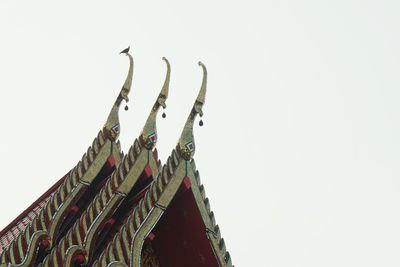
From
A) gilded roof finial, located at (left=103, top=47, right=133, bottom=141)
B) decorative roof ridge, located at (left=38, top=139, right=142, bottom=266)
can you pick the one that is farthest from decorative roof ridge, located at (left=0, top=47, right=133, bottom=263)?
decorative roof ridge, located at (left=38, top=139, right=142, bottom=266)

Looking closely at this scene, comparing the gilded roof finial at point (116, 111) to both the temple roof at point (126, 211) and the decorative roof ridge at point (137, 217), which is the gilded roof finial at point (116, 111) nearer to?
the temple roof at point (126, 211)

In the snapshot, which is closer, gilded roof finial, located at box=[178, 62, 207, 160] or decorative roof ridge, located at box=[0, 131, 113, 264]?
decorative roof ridge, located at box=[0, 131, 113, 264]

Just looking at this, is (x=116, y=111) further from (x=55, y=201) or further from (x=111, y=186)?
(x=55, y=201)

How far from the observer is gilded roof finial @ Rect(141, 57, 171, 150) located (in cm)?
1162

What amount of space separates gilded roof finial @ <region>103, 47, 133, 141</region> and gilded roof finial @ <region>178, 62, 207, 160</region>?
91 centimetres

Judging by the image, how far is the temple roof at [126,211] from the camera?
10.4 meters

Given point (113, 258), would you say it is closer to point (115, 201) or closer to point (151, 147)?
point (115, 201)

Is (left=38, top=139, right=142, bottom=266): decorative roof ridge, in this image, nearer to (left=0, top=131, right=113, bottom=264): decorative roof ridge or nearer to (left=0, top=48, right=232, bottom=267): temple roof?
(left=0, top=48, right=232, bottom=267): temple roof

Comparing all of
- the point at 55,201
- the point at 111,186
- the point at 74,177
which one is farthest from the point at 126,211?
the point at 55,201

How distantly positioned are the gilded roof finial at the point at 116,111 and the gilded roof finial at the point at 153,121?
44cm

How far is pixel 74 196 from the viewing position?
1098 cm

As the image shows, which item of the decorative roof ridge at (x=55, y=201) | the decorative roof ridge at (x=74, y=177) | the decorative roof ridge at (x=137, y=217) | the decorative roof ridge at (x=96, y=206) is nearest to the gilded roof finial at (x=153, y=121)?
the decorative roof ridge at (x=96, y=206)

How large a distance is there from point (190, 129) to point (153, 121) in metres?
0.52

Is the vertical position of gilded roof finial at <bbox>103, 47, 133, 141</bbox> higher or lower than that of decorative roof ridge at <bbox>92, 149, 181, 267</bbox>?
higher
